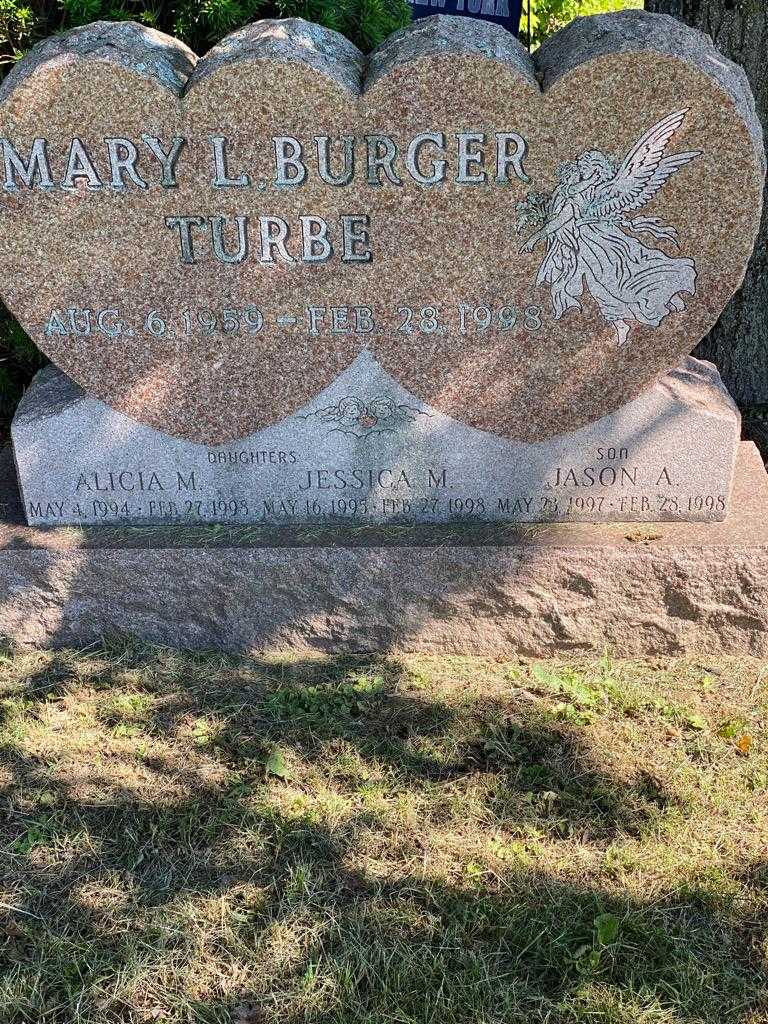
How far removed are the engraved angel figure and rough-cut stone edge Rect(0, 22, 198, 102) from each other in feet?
3.76

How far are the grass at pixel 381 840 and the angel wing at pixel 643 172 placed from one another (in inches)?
59.2

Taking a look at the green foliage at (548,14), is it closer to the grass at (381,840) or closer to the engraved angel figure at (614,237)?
the engraved angel figure at (614,237)

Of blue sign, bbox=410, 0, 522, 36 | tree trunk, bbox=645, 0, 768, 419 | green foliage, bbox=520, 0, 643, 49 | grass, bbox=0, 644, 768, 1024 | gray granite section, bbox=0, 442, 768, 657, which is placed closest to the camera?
grass, bbox=0, 644, 768, 1024

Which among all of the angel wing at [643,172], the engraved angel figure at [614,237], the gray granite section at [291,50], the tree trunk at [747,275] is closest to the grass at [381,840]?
the engraved angel figure at [614,237]

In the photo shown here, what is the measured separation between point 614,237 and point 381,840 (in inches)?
76.5

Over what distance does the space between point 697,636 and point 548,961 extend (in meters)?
1.42

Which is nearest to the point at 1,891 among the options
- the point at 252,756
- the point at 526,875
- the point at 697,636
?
the point at 252,756

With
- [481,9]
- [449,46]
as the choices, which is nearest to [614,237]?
[449,46]

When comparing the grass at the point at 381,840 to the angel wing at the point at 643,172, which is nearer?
the grass at the point at 381,840

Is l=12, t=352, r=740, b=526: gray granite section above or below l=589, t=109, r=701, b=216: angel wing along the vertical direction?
below

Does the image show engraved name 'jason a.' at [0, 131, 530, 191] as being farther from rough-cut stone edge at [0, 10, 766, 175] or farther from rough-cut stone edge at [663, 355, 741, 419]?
rough-cut stone edge at [663, 355, 741, 419]

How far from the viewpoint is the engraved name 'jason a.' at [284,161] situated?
10.3 ft

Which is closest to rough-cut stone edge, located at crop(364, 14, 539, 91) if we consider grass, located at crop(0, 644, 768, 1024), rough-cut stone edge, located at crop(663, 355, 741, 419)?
rough-cut stone edge, located at crop(663, 355, 741, 419)

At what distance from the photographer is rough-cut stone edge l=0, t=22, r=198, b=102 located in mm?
3049
